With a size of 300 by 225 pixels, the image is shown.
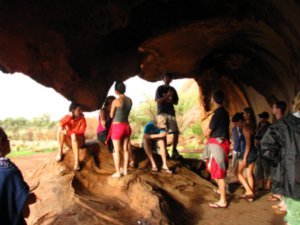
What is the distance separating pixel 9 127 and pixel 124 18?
33.5 m

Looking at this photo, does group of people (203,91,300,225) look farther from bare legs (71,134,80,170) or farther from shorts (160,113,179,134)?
bare legs (71,134,80,170)

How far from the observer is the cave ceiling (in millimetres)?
7180

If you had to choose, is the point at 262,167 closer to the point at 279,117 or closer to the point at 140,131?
the point at 279,117

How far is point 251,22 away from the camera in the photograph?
24.1ft

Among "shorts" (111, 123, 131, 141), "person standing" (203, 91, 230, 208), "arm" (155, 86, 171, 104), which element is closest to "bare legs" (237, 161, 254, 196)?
"person standing" (203, 91, 230, 208)

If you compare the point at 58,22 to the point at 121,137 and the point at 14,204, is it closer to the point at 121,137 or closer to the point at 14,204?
the point at 121,137

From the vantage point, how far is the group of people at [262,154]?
10.7 ft

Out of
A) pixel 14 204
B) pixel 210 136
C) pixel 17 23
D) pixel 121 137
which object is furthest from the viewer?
pixel 17 23

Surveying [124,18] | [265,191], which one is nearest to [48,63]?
[124,18]

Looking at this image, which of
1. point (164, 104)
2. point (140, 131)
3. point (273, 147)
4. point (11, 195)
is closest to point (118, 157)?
point (164, 104)

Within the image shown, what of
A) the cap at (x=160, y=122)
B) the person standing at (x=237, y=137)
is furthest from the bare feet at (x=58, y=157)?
the person standing at (x=237, y=137)

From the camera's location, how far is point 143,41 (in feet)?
29.9

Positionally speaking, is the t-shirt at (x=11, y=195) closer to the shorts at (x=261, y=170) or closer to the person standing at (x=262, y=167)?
the person standing at (x=262, y=167)

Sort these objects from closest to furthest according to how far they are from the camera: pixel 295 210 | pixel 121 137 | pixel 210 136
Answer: pixel 295 210, pixel 210 136, pixel 121 137
